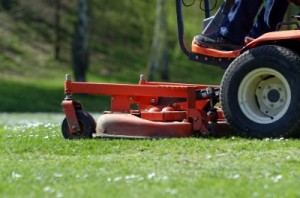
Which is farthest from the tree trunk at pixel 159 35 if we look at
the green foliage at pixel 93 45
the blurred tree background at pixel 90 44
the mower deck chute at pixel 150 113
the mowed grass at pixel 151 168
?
the mowed grass at pixel 151 168

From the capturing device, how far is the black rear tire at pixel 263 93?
11188 mm

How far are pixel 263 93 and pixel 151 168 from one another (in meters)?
2.91

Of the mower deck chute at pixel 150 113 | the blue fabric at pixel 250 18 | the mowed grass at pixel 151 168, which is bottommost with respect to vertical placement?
the mowed grass at pixel 151 168

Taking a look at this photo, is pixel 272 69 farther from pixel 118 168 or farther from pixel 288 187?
pixel 288 187

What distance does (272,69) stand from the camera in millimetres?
11383

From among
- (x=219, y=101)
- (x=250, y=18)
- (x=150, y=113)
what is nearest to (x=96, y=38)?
(x=150, y=113)

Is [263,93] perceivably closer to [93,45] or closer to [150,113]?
[150,113]

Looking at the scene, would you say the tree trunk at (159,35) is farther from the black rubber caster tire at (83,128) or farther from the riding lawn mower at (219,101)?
the black rubber caster tire at (83,128)

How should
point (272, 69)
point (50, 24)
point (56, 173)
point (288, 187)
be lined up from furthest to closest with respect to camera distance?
1. point (50, 24)
2. point (272, 69)
3. point (56, 173)
4. point (288, 187)

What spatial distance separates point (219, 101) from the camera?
1227 centimetres

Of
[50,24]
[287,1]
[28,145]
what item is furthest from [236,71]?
[50,24]

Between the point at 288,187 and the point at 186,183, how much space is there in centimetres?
95

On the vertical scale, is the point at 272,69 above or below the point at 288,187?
above

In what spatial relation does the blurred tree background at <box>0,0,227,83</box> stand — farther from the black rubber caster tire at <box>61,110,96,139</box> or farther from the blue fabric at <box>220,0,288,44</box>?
the blue fabric at <box>220,0,288,44</box>
